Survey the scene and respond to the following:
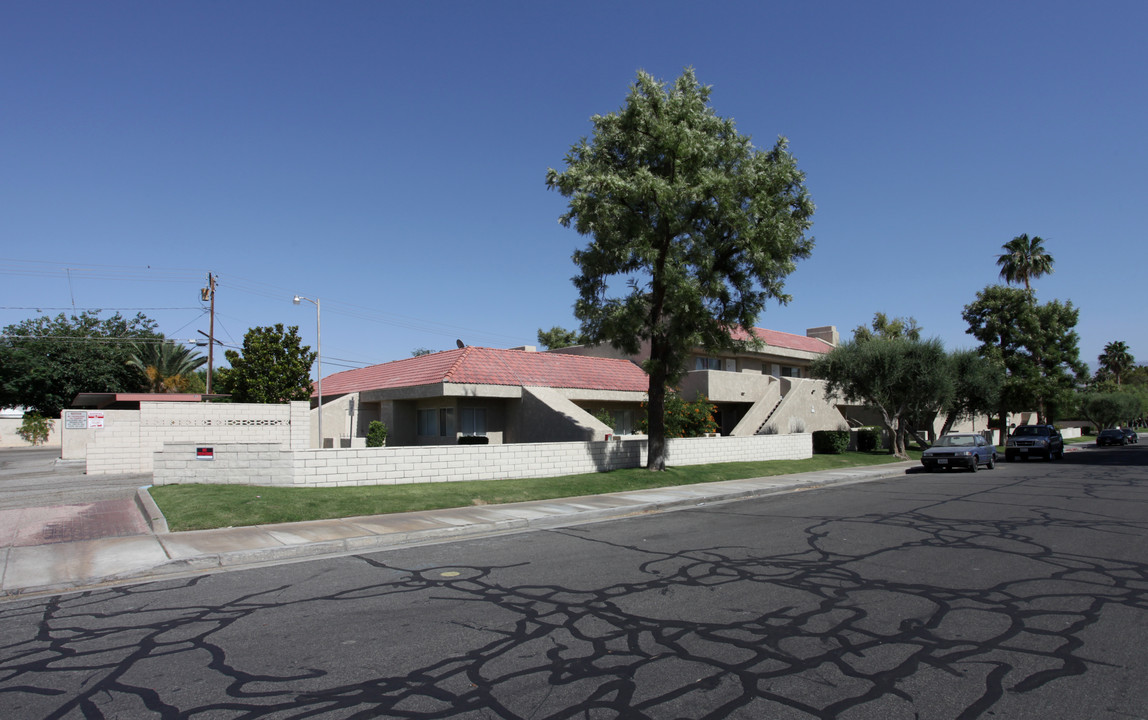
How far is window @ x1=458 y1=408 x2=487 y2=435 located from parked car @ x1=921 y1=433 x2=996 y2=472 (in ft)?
55.2

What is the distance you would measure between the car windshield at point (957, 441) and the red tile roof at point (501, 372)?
1186cm

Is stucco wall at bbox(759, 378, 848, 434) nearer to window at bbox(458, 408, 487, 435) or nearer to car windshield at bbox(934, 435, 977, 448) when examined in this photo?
car windshield at bbox(934, 435, 977, 448)

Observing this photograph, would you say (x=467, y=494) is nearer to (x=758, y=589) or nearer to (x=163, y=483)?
(x=163, y=483)

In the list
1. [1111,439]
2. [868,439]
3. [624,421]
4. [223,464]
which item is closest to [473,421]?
[624,421]

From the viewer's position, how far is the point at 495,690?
4.79m

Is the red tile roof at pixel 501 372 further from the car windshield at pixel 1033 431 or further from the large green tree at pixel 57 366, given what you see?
the large green tree at pixel 57 366

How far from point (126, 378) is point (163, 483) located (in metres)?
48.2

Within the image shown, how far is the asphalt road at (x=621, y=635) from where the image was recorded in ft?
15.1

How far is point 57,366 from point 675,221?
5530 centimetres

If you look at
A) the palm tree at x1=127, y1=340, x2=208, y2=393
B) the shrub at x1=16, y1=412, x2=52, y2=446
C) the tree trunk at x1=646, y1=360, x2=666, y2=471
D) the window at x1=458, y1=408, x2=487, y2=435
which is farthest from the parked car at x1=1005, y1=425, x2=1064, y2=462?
the shrub at x1=16, y1=412, x2=52, y2=446

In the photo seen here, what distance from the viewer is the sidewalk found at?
8648 millimetres

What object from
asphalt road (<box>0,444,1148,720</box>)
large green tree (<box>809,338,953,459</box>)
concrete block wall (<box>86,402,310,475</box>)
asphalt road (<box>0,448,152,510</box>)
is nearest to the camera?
asphalt road (<box>0,444,1148,720</box>)

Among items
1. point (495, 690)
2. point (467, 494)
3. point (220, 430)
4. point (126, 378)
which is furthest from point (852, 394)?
point (126, 378)

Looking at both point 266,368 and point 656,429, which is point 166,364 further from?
point 656,429
